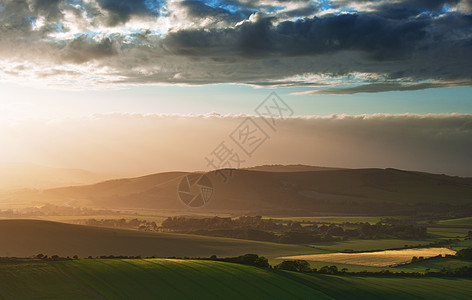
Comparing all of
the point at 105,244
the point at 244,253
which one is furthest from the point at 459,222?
the point at 105,244

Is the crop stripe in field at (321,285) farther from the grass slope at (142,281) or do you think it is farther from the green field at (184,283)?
the grass slope at (142,281)

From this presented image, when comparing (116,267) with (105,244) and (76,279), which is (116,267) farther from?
(105,244)

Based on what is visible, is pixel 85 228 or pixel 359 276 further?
pixel 85 228

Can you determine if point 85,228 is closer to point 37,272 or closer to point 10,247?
point 10,247

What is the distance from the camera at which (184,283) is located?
37.6 metres

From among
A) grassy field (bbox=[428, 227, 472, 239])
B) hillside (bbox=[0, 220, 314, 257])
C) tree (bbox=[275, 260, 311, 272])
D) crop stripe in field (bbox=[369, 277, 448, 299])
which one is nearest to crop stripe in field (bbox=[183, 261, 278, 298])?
tree (bbox=[275, 260, 311, 272])

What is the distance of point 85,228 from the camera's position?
337ft

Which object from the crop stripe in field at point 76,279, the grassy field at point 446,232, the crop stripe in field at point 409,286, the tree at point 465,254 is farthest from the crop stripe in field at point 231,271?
the grassy field at point 446,232

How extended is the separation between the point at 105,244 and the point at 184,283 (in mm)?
59457

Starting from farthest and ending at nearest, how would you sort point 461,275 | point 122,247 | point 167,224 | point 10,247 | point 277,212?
point 277,212 → point 167,224 → point 122,247 → point 10,247 → point 461,275

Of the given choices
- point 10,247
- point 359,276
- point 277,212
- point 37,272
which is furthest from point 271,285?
point 277,212

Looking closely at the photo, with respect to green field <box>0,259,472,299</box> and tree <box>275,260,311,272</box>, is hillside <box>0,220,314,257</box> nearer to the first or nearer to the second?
tree <box>275,260,311,272</box>

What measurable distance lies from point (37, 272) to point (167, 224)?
348 ft

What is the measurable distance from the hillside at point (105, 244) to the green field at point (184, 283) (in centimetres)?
3927
